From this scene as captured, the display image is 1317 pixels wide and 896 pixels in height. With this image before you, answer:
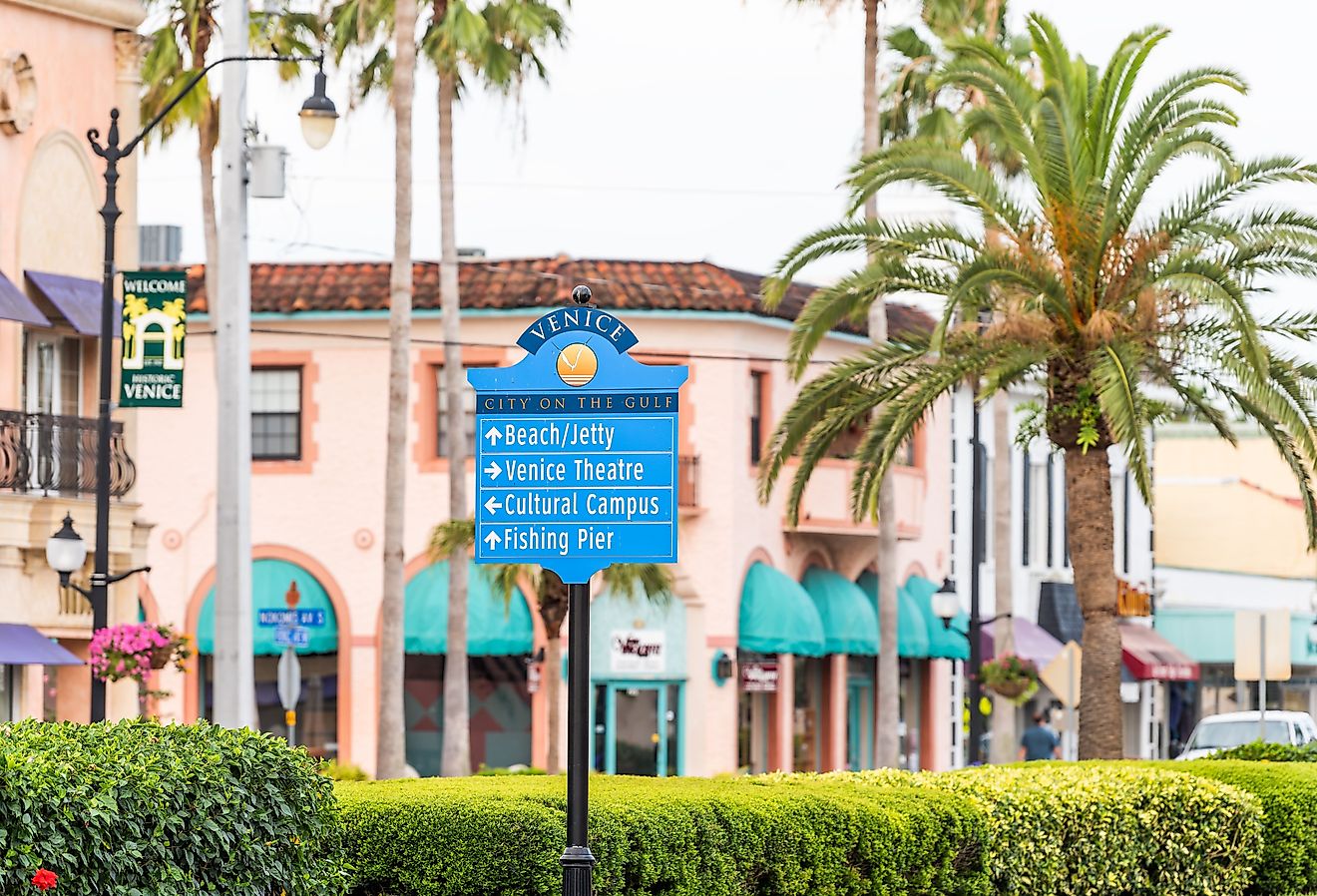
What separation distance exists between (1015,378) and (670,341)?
18.0 metres

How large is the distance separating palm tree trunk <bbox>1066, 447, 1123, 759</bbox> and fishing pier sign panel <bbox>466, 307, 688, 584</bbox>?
13.4m

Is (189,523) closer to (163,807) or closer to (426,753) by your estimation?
(426,753)

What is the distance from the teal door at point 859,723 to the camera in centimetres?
4594

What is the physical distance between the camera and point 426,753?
42031mm

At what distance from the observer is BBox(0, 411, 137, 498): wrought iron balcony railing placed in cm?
2828

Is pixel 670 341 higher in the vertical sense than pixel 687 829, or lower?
higher

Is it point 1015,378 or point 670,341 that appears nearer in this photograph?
point 1015,378

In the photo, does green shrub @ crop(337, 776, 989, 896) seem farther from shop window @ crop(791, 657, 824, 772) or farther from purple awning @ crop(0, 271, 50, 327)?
shop window @ crop(791, 657, 824, 772)

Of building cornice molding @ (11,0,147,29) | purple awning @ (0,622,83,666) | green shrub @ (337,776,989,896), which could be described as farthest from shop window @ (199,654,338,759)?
green shrub @ (337,776,989,896)

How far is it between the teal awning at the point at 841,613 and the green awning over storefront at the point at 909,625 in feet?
1.83

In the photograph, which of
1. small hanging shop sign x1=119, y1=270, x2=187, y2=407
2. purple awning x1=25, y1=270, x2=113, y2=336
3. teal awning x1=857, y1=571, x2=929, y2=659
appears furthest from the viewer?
teal awning x1=857, y1=571, x2=929, y2=659

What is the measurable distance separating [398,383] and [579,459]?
76.5 feet

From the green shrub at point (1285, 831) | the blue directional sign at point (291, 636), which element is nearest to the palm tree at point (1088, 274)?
the green shrub at point (1285, 831)

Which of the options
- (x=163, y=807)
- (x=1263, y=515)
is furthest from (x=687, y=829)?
(x=1263, y=515)
